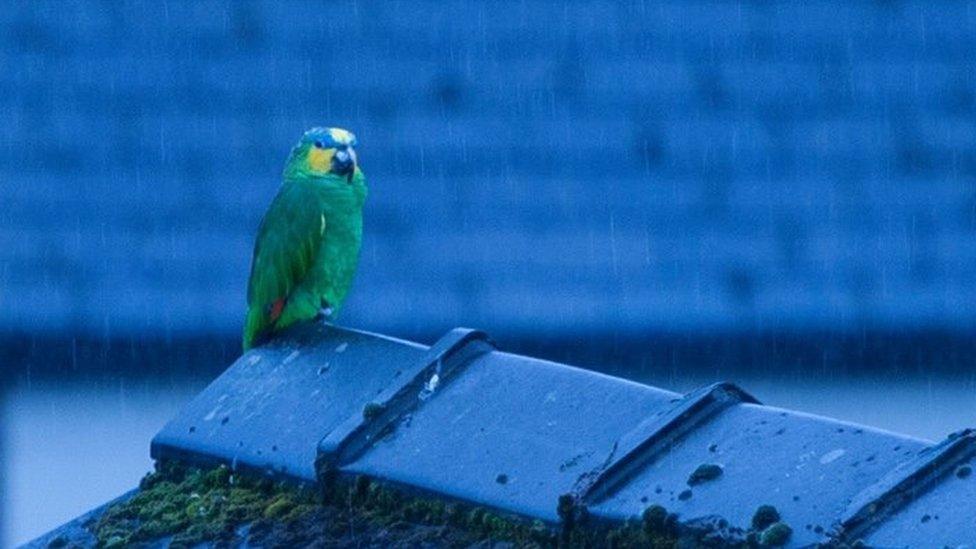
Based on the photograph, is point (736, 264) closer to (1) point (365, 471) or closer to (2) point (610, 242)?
(2) point (610, 242)

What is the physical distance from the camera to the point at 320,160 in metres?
3.97

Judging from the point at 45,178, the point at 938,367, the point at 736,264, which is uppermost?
the point at 45,178

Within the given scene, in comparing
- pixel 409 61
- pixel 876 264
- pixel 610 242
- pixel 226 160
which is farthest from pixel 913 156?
pixel 226 160

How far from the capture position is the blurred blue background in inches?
219

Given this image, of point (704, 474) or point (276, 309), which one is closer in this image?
point (704, 474)

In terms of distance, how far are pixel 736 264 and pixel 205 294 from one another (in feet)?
5.56

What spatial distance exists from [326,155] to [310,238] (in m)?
0.35

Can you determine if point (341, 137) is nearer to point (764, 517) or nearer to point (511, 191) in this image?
point (511, 191)

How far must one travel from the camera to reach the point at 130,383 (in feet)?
18.4

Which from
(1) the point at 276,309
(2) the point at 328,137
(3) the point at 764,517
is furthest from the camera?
(2) the point at 328,137

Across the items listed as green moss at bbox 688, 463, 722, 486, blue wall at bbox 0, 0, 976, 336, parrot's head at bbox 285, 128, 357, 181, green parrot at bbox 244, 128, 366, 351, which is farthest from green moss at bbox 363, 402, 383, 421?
blue wall at bbox 0, 0, 976, 336

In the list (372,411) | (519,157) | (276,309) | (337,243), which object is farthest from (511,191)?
(372,411)

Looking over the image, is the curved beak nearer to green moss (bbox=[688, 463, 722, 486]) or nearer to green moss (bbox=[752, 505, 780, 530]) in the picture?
green moss (bbox=[688, 463, 722, 486])

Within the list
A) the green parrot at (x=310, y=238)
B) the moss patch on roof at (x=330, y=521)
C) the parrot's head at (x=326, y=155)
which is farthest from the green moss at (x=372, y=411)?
the parrot's head at (x=326, y=155)
